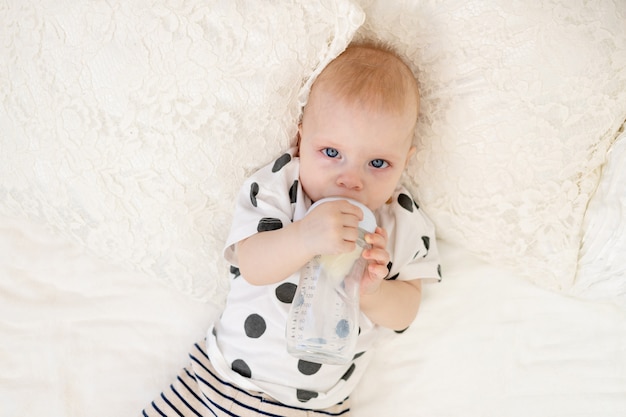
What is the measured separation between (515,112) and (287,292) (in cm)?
62

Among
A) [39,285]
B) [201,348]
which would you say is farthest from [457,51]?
[39,285]

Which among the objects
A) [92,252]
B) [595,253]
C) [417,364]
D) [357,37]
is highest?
[357,37]

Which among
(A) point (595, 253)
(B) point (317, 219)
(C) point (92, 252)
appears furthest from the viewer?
(C) point (92, 252)

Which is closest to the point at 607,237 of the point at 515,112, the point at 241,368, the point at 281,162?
the point at 515,112

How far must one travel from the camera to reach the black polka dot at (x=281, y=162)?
1176 millimetres

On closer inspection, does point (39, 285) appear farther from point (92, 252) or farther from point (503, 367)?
point (503, 367)

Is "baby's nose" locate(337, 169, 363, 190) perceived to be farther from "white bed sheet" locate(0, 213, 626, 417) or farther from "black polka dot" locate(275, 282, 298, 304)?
"white bed sheet" locate(0, 213, 626, 417)

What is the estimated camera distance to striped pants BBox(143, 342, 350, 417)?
1.17 m

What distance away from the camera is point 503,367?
1.28 meters

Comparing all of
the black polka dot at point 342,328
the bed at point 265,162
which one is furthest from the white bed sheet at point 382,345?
the black polka dot at point 342,328

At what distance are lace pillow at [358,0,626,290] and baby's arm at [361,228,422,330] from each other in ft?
0.73

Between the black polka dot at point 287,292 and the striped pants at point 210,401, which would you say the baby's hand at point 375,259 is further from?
the striped pants at point 210,401

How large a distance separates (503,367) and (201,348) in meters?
0.73

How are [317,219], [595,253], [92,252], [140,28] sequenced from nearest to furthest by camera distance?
[317,219] → [140,28] → [595,253] → [92,252]
